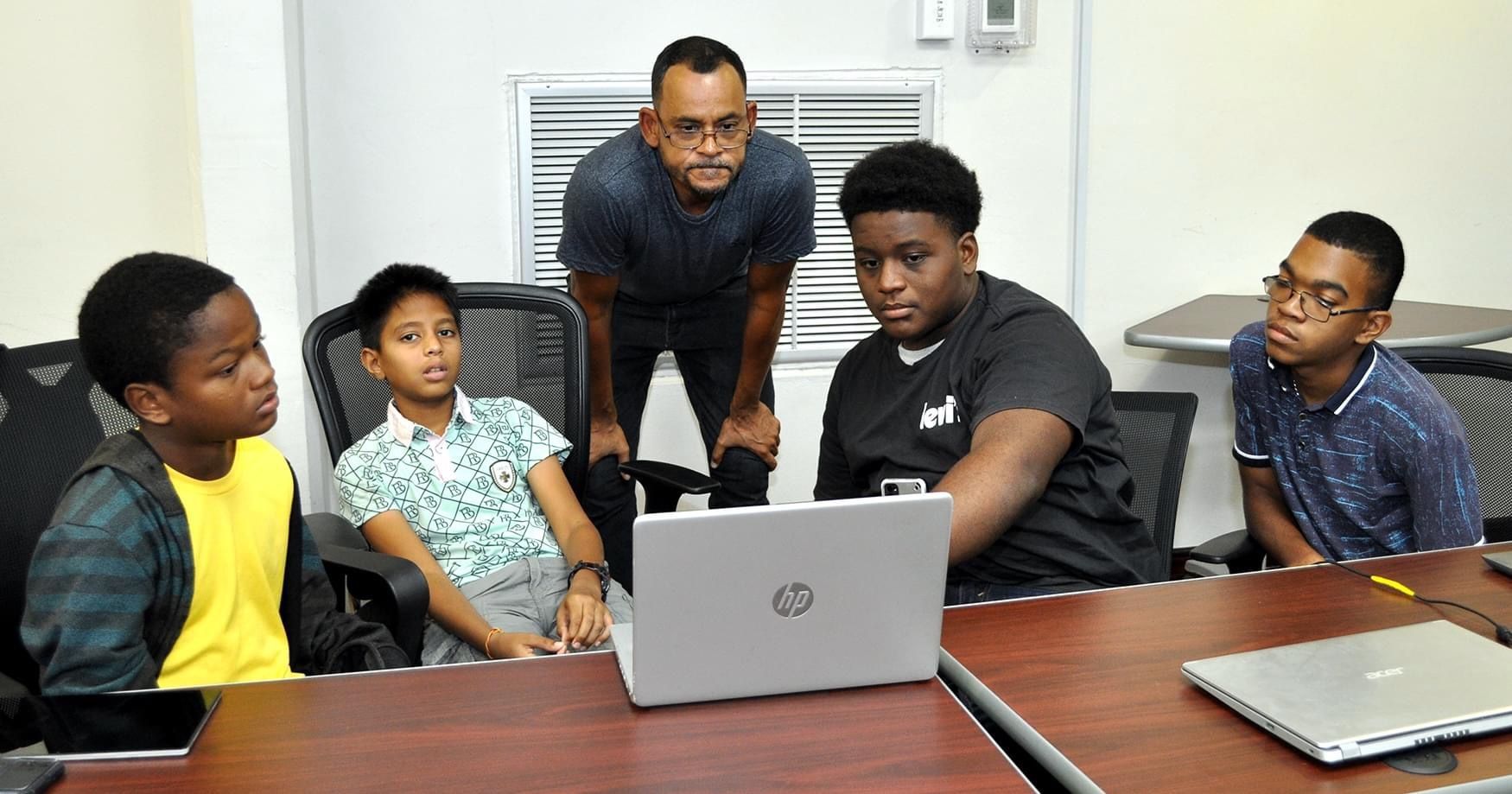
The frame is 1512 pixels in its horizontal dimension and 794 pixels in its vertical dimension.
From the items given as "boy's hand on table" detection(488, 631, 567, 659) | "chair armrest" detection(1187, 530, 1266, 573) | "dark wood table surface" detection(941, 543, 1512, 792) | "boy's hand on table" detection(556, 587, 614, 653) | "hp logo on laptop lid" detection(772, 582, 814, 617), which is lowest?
"boy's hand on table" detection(488, 631, 567, 659)

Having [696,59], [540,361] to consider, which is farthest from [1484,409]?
[540,361]

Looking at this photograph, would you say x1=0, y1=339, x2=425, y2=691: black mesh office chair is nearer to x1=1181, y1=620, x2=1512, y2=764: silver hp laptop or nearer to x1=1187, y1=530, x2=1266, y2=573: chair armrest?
x1=1181, y1=620, x2=1512, y2=764: silver hp laptop

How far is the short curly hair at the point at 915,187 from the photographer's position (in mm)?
1850

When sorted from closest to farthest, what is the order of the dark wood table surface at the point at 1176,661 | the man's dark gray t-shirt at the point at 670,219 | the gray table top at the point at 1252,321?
1. the dark wood table surface at the point at 1176,661
2. the man's dark gray t-shirt at the point at 670,219
3. the gray table top at the point at 1252,321

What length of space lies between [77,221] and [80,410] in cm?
121

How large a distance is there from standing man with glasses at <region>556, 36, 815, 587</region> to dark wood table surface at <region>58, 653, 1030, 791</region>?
1.10 m

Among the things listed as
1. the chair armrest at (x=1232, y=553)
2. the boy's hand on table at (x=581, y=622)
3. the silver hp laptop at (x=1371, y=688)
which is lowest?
the boy's hand on table at (x=581, y=622)

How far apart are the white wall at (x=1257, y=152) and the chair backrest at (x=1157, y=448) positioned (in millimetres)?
1264

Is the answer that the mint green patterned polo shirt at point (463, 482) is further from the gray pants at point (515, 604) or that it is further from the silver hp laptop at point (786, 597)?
the silver hp laptop at point (786, 597)

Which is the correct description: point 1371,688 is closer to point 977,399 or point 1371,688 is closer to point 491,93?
point 977,399

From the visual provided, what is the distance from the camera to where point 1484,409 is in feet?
6.87

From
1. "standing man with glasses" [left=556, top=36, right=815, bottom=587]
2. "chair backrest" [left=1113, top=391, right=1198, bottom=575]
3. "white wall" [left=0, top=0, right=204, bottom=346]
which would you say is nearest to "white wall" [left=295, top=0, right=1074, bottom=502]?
"white wall" [left=0, top=0, right=204, bottom=346]

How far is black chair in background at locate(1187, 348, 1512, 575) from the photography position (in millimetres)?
2080

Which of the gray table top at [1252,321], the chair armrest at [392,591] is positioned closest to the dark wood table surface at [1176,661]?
the chair armrest at [392,591]
